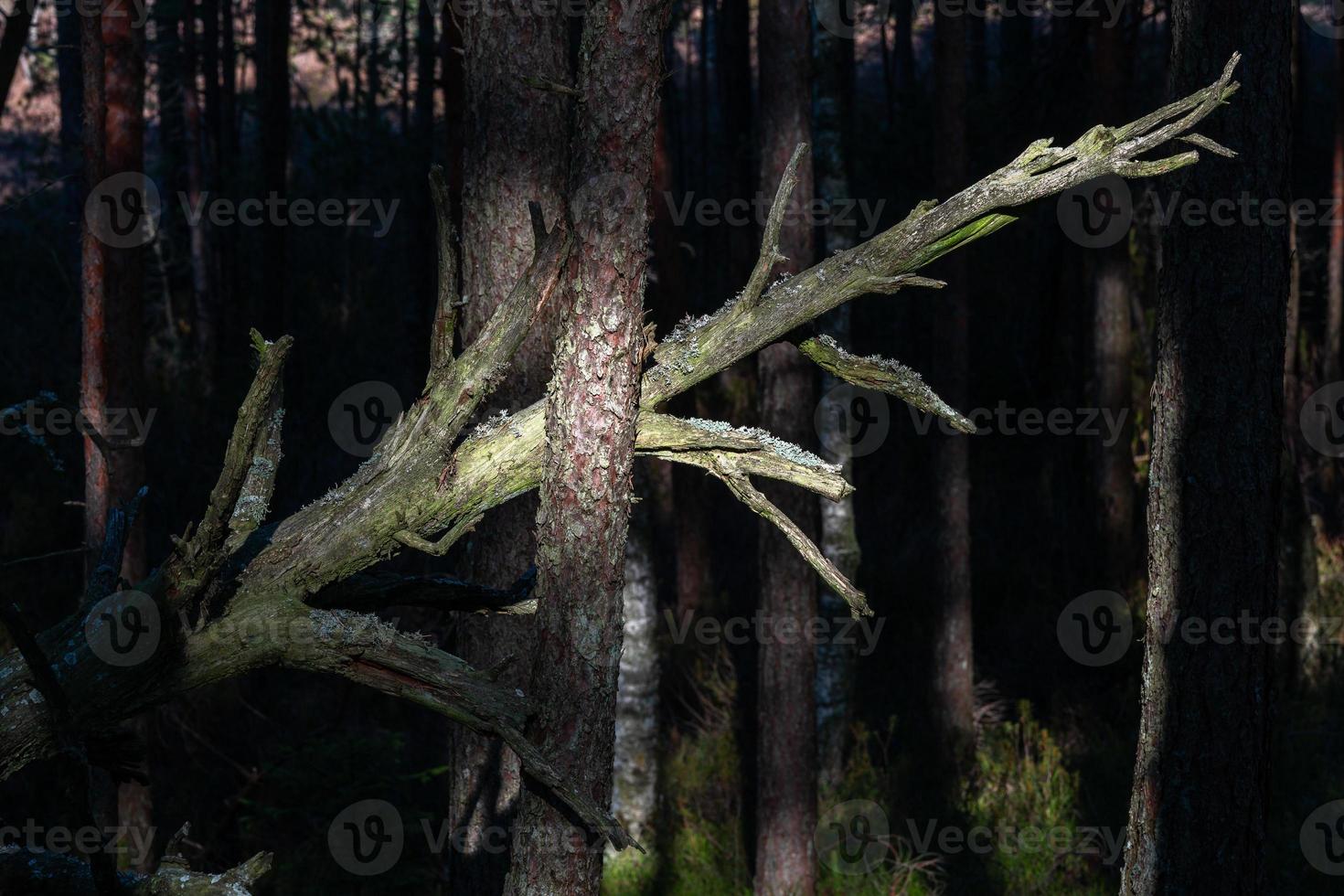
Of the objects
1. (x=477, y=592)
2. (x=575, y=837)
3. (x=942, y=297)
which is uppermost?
(x=942, y=297)

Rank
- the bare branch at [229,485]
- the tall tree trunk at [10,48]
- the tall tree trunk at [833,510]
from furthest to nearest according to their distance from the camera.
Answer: the tall tree trunk at [833,510] < the tall tree trunk at [10,48] < the bare branch at [229,485]

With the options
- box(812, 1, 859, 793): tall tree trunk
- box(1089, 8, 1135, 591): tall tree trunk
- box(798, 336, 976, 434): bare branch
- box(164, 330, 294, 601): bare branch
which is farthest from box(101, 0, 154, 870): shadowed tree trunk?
box(1089, 8, 1135, 591): tall tree trunk

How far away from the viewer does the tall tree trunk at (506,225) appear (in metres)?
5.11

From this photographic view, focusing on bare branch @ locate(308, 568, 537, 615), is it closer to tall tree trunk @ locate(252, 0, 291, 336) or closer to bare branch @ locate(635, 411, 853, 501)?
bare branch @ locate(635, 411, 853, 501)

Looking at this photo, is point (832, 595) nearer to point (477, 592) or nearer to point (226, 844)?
point (226, 844)

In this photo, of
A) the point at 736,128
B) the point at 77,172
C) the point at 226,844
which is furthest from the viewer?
the point at 736,128

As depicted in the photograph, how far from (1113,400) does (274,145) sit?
29.7 feet

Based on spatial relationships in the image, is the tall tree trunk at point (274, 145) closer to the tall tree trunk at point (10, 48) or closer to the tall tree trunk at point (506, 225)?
the tall tree trunk at point (10, 48)

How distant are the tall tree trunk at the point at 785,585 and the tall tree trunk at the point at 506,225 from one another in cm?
260

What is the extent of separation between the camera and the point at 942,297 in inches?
386

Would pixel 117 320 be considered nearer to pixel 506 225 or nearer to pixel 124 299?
pixel 124 299

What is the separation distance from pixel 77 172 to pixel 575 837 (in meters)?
6.06

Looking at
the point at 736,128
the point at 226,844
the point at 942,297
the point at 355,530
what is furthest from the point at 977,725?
the point at 736,128

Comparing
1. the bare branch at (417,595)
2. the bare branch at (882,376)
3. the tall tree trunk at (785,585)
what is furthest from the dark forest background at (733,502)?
the bare branch at (882,376)
